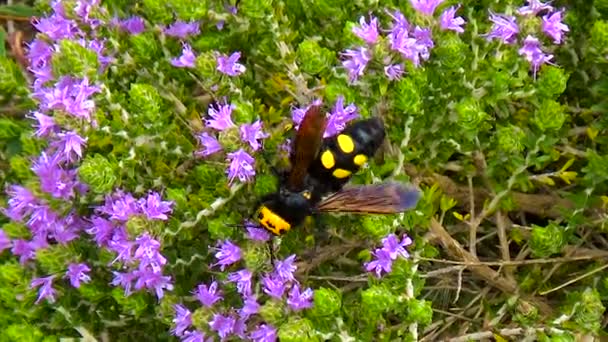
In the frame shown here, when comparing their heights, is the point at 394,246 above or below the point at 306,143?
below

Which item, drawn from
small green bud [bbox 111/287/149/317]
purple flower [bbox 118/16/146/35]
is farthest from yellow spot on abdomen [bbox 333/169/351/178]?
purple flower [bbox 118/16/146/35]

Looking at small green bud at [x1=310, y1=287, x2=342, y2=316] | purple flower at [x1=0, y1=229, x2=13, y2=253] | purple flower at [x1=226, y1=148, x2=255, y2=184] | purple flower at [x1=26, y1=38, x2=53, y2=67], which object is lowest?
purple flower at [x1=0, y1=229, x2=13, y2=253]

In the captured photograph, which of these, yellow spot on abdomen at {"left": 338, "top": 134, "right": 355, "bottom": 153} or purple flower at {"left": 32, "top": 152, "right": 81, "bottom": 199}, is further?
purple flower at {"left": 32, "top": 152, "right": 81, "bottom": 199}

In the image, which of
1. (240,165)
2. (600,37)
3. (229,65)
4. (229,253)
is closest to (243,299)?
(229,253)

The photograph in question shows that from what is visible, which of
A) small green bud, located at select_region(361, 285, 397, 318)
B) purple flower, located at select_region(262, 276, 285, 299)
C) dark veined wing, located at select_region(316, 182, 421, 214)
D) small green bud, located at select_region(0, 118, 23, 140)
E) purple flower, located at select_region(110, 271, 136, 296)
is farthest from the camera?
small green bud, located at select_region(0, 118, 23, 140)

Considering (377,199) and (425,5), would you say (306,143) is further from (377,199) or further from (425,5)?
(425,5)

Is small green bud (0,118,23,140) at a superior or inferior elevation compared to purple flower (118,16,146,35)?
inferior

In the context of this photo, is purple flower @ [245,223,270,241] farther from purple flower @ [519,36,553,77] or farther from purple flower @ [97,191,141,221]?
purple flower @ [519,36,553,77]
